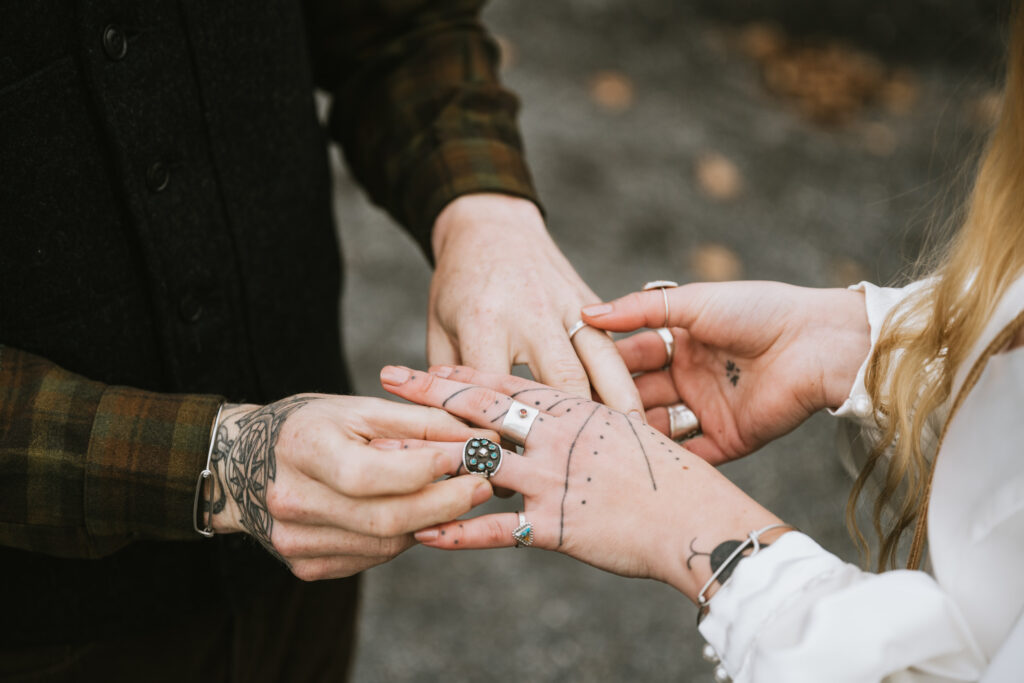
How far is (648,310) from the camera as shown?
1.77 metres

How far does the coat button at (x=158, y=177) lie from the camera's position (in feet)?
4.62

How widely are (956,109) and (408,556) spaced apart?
14.5 feet

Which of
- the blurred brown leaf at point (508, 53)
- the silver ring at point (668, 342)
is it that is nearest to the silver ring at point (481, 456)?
the silver ring at point (668, 342)

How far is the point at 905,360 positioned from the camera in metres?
1.41

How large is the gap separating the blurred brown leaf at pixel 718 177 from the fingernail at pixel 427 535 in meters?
3.69

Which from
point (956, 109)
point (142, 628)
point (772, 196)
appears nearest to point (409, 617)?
point (142, 628)

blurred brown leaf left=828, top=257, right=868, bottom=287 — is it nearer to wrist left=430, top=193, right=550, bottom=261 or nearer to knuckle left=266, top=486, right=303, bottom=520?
wrist left=430, top=193, right=550, bottom=261

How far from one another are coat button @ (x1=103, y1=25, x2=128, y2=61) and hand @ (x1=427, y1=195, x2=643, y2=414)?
0.75 meters

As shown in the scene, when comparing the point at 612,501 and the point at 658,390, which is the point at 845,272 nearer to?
the point at 658,390

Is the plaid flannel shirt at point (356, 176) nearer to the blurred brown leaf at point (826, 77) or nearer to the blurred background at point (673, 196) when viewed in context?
the blurred background at point (673, 196)

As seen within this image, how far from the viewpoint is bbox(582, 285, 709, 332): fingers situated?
A: 1.74 m

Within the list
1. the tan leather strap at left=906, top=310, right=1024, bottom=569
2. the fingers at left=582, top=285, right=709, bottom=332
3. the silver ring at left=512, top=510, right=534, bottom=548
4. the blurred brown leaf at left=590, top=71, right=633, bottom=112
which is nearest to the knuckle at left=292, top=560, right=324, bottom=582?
the silver ring at left=512, top=510, right=534, bottom=548

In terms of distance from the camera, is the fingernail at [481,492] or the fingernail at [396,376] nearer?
the fingernail at [481,492]

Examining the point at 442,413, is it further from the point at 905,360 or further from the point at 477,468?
the point at 905,360
